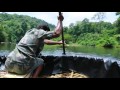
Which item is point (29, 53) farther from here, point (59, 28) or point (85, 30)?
point (85, 30)

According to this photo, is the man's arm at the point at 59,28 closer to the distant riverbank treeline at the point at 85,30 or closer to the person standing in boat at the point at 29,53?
the person standing in boat at the point at 29,53

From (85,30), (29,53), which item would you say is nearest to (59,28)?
(29,53)

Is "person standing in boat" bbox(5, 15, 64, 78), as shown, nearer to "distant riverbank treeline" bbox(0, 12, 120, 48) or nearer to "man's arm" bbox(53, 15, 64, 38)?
"man's arm" bbox(53, 15, 64, 38)

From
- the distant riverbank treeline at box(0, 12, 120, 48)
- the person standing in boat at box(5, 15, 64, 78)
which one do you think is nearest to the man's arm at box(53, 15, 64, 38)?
the person standing in boat at box(5, 15, 64, 78)

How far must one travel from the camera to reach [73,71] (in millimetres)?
6141

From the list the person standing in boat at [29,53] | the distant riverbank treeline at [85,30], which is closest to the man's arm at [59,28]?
the person standing in boat at [29,53]

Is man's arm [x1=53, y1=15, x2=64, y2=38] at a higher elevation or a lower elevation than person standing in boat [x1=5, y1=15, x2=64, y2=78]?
higher

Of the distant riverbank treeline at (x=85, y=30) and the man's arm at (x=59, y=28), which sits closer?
the man's arm at (x=59, y=28)

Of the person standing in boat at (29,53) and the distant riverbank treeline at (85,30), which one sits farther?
the distant riverbank treeline at (85,30)

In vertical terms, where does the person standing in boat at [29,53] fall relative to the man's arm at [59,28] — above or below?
below
